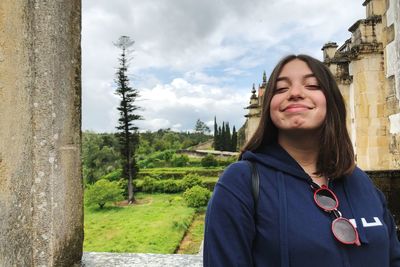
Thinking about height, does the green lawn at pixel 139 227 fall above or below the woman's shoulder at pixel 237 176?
below

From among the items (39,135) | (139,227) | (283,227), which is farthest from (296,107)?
(139,227)

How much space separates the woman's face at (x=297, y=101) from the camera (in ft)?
4.03

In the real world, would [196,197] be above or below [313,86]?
below

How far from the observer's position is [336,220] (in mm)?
1107

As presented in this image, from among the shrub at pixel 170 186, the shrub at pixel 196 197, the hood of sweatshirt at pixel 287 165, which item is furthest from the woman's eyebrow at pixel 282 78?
the shrub at pixel 170 186

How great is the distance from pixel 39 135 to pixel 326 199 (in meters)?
1.20

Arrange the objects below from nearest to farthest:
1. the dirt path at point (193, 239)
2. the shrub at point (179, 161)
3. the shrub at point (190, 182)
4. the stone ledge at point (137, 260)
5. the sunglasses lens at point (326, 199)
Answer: the sunglasses lens at point (326, 199) < the stone ledge at point (137, 260) < the dirt path at point (193, 239) < the shrub at point (190, 182) < the shrub at point (179, 161)

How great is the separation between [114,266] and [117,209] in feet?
72.6

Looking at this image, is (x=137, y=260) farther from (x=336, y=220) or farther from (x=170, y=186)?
(x=170, y=186)

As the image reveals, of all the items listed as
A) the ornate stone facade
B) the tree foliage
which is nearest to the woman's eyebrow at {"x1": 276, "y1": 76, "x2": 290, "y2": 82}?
the ornate stone facade

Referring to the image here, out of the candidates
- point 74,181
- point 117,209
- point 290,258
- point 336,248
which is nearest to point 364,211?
point 336,248

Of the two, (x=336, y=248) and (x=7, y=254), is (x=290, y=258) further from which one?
(x=7, y=254)

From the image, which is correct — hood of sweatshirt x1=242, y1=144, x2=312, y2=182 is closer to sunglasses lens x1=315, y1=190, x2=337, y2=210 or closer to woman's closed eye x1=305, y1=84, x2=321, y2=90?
sunglasses lens x1=315, y1=190, x2=337, y2=210

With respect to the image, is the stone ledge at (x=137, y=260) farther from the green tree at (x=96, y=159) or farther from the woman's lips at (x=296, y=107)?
the green tree at (x=96, y=159)
